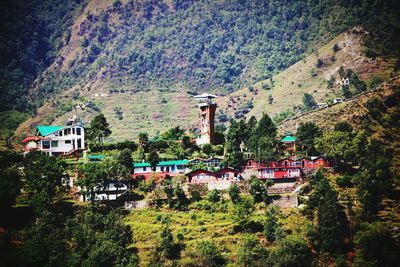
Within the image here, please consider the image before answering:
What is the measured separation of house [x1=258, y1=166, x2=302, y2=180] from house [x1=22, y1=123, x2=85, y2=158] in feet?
103

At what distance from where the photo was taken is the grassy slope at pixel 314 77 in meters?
155

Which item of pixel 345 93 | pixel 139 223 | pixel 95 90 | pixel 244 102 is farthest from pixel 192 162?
pixel 95 90

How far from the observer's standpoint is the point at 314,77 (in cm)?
17338

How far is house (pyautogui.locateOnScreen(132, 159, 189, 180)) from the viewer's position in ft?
306

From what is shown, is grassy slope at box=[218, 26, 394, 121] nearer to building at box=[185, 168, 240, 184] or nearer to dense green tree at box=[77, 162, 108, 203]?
building at box=[185, 168, 240, 184]

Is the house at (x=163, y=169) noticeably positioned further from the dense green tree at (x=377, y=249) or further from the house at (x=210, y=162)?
the dense green tree at (x=377, y=249)

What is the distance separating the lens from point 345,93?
142500 millimetres

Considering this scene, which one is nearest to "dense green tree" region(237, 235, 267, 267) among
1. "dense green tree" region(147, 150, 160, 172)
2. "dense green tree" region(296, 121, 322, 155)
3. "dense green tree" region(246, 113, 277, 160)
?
"dense green tree" region(246, 113, 277, 160)

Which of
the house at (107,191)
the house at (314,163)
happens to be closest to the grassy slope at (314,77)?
the house at (314,163)

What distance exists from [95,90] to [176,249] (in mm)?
125409

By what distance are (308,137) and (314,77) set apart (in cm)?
7829

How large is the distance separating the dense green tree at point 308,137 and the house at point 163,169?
19170 mm

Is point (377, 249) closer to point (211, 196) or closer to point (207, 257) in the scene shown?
point (207, 257)

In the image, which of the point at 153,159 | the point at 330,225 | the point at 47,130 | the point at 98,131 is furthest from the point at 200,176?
the point at 47,130
